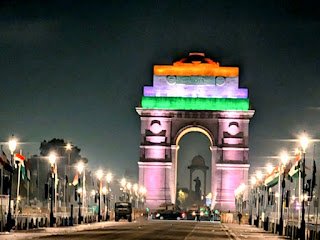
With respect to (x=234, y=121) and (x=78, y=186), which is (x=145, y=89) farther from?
(x=78, y=186)

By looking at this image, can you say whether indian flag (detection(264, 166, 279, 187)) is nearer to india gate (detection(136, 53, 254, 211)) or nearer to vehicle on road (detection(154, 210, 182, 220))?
vehicle on road (detection(154, 210, 182, 220))

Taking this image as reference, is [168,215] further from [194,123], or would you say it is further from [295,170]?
[295,170]

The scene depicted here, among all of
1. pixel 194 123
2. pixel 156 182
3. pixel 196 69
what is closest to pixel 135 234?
pixel 156 182

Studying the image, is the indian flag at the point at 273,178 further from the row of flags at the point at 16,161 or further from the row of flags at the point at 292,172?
the row of flags at the point at 16,161

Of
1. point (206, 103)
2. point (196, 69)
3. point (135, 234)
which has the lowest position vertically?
point (135, 234)

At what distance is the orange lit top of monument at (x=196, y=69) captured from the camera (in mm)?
175000

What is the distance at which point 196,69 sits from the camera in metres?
176

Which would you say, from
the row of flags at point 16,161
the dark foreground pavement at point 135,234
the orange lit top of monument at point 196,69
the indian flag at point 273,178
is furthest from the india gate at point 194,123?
the dark foreground pavement at point 135,234

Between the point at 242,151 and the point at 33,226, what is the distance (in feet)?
315

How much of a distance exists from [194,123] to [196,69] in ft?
30.5

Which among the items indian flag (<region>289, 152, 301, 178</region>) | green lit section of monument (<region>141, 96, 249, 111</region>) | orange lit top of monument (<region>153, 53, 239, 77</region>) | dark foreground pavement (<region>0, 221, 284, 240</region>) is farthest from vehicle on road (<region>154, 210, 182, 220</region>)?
dark foreground pavement (<region>0, 221, 284, 240</region>)

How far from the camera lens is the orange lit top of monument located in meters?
175

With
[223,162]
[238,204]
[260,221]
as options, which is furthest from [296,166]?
[223,162]

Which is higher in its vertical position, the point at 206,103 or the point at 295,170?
the point at 206,103
